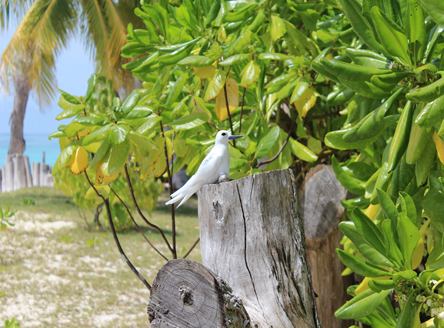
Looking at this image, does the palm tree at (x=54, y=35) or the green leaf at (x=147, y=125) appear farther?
the palm tree at (x=54, y=35)

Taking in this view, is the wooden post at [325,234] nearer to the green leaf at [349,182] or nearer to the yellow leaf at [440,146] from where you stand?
the green leaf at [349,182]

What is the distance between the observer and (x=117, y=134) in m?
1.60

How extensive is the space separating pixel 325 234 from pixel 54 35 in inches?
445

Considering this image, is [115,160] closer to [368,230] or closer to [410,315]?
[368,230]

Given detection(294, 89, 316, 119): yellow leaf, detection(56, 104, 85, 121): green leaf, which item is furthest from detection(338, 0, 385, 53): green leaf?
detection(56, 104, 85, 121): green leaf

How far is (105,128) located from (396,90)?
1167 millimetres

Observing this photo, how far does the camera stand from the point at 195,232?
8.83 m

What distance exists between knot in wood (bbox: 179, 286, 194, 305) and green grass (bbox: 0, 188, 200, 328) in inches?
141

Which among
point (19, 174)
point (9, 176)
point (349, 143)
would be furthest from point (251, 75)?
point (9, 176)

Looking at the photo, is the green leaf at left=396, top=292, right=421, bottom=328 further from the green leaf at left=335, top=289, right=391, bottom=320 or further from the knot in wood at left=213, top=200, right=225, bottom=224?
the knot in wood at left=213, top=200, right=225, bottom=224

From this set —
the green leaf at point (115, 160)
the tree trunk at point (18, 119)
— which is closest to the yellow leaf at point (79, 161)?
the green leaf at point (115, 160)

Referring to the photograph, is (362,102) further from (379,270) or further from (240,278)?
(240,278)

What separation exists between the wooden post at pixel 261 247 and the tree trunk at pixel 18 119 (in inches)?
748

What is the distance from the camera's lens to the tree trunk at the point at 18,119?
58.5 ft
